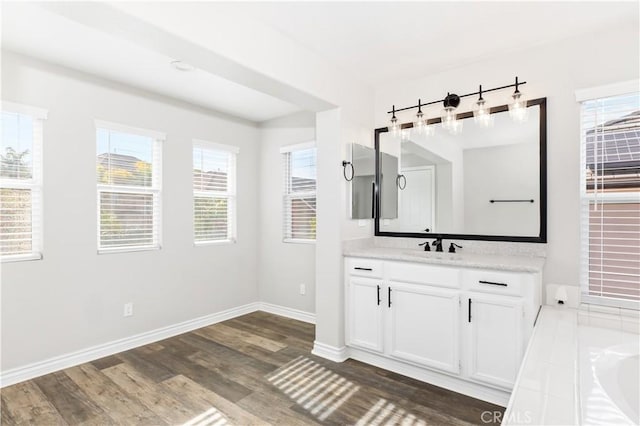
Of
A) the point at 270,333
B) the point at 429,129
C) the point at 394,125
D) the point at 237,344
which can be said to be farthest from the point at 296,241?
the point at 429,129

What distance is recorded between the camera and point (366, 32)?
7.83 feet

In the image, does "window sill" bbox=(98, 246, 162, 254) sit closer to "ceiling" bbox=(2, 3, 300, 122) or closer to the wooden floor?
the wooden floor

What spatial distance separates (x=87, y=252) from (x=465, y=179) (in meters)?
3.37

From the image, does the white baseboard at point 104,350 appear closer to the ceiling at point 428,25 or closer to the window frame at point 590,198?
the ceiling at point 428,25

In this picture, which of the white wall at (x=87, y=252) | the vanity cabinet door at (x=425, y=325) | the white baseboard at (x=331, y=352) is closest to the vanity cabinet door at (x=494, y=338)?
the vanity cabinet door at (x=425, y=325)

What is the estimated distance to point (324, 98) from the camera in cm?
282

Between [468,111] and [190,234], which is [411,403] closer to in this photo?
[468,111]

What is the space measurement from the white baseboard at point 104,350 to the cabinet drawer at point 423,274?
2.38 metres

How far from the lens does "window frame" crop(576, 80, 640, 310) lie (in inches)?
89.0

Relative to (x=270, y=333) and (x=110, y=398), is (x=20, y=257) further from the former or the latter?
(x=270, y=333)

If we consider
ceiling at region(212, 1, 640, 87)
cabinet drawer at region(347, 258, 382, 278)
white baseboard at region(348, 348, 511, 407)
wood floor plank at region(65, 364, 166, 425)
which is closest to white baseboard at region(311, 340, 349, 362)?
white baseboard at region(348, 348, 511, 407)

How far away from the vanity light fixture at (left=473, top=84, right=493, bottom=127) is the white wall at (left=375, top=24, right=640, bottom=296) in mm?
281

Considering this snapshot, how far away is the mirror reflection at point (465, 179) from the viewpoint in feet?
8.50

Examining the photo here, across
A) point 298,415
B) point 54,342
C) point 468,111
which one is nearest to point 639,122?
point 468,111
